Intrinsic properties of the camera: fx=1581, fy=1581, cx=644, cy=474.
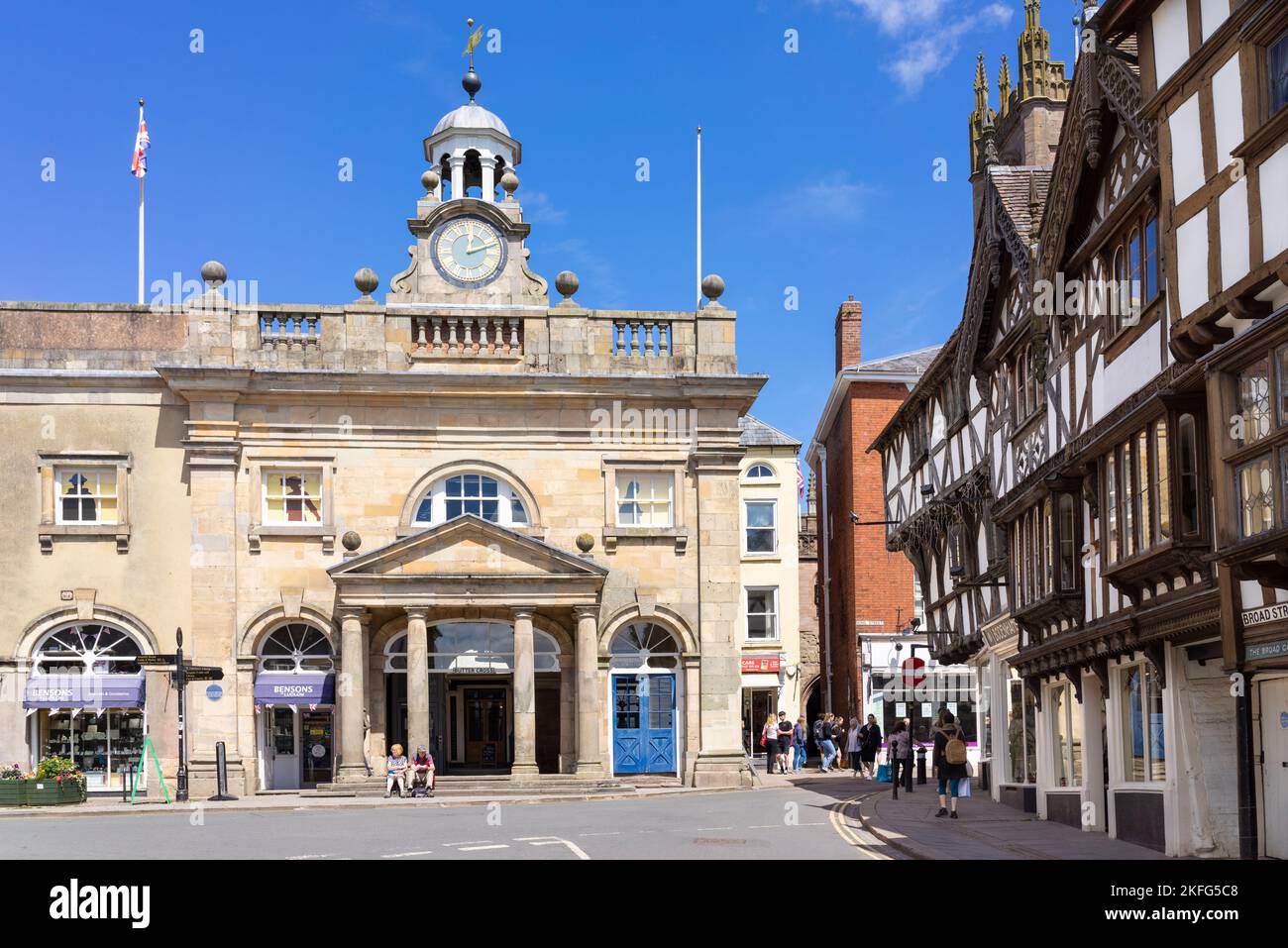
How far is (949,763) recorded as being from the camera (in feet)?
78.8

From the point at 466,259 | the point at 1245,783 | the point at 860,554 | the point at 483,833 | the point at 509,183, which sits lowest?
the point at 483,833

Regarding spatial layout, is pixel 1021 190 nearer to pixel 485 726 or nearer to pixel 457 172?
pixel 457 172

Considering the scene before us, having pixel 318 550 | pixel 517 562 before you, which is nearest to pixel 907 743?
pixel 517 562

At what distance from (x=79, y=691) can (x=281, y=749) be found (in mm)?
4426

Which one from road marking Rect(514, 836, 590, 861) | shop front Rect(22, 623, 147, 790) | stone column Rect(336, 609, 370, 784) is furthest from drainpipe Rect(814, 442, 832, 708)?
road marking Rect(514, 836, 590, 861)

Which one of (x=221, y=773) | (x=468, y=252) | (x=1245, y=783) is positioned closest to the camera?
(x=1245, y=783)

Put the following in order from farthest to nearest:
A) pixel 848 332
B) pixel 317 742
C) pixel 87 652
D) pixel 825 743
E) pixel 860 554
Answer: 1. pixel 848 332
2. pixel 860 554
3. pixel 825 743
4. pixel 317 742
5. pixel 87 652

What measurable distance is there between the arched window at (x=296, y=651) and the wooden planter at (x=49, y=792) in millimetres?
4961

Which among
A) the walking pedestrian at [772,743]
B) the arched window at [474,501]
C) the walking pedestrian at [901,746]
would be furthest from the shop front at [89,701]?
the walking pedestrian at [772,743]

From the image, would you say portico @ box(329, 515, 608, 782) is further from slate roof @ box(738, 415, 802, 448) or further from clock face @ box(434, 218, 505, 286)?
slate roof @ box(738, 415, 802, 448)

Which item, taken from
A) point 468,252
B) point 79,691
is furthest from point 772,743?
point 79,691

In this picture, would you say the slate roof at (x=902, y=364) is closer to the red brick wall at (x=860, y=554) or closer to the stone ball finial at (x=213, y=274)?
the red brick wall at (x=860, y=554)

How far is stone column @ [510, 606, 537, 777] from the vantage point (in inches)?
1272

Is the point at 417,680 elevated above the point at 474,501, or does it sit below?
below
